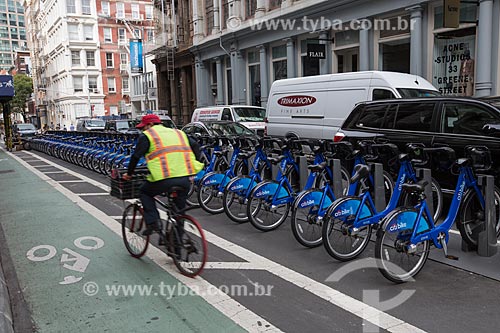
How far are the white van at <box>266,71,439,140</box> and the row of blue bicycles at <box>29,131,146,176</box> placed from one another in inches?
170

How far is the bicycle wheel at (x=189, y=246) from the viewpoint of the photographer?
511 centimetres

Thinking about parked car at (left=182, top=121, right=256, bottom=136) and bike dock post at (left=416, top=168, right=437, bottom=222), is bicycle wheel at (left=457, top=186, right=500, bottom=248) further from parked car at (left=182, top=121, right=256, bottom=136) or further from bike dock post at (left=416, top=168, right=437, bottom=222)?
parked car at (left=182, top=121, right=256, bottom=136)

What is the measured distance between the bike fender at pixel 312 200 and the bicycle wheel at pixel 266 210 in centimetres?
78

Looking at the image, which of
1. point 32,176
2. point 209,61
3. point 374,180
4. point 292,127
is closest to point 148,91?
point 209,61

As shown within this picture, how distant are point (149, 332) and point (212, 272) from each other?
4.86 feet

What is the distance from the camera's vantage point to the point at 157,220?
5406 mm

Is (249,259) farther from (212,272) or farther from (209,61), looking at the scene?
(209,61)

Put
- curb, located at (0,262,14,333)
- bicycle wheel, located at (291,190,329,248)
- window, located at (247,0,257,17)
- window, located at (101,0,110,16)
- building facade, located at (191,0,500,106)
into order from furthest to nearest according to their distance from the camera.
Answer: window, located at (101,0,110,16) → window, located at (247,0,257,17) → building facade, located at (191,0,500,106) → bicycle wheel, located at (291,190,329,248) → curb, located at (0,262,14,333)

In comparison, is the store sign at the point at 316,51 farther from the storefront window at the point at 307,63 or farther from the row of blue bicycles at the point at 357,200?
the row of blue bicycles at the point at 357,200

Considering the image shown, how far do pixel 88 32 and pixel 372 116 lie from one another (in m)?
63.0

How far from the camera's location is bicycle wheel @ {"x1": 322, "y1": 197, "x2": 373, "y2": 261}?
5.36 meters

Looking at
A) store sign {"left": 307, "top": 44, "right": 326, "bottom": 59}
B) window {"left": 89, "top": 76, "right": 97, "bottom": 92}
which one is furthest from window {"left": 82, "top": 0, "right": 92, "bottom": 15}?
store sign {"left": 307, "top": 44, "right": 326, "bottom": 59}

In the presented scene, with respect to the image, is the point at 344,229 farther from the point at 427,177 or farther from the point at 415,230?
the point at 427,177

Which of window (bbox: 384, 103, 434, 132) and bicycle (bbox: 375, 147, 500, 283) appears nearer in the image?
bicycle (bbox: 375, 147, 500, 283)
